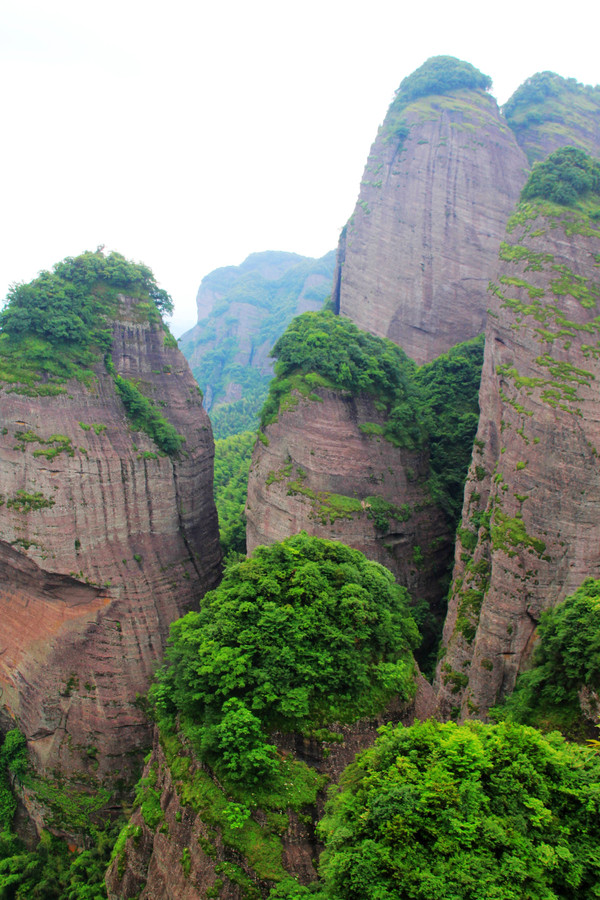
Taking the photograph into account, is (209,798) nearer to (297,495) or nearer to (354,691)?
(354,691)

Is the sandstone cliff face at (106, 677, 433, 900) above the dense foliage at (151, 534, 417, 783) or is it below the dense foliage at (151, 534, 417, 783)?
below

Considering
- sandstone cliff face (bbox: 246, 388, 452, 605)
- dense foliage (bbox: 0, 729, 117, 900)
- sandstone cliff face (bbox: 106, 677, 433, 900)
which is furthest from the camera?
sandstone cliff face (bbox: 246, 388, 452, 605)

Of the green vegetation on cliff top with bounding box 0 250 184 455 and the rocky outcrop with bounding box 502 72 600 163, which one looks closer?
the green vegetation on cliff top with bounding box 0 250 184 455

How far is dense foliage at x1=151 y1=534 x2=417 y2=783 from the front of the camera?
13555 mm

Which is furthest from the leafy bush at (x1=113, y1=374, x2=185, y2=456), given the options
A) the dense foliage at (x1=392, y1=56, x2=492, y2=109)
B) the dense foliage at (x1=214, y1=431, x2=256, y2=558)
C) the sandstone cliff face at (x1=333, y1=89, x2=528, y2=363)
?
the dense foliage at (x1=392, y1=56, x2=492, y2=109)

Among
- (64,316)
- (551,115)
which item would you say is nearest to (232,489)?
(64,316)

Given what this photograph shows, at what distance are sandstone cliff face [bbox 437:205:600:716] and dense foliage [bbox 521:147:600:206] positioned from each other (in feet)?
3.43

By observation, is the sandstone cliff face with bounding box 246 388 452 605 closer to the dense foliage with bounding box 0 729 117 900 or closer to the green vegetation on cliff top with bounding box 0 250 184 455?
the green vegetation on cliff top with bounding box 0 250 184 455

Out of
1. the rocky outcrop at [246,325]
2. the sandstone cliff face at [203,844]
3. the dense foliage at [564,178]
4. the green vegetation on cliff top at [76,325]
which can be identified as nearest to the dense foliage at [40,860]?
the sandstone cliff face at [203,844]

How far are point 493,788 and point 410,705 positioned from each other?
7.53 meters

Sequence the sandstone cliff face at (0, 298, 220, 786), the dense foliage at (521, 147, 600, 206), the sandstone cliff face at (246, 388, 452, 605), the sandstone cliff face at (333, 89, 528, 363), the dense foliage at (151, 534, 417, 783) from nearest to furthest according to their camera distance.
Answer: the dense foliage at (151, 534, 417, 783) < the sandstone cliff face at (0, 298, 220, 786) < the sandstone cliff face at (246, 388, 452, 605) < the dense foliage at (521, 147, 600, 206) < the sandstone cliff face at (333, 89, 528, 363)

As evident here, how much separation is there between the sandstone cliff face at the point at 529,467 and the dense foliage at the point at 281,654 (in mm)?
3840

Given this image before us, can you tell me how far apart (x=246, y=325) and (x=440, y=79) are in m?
61.6

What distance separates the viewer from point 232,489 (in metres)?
42.2
